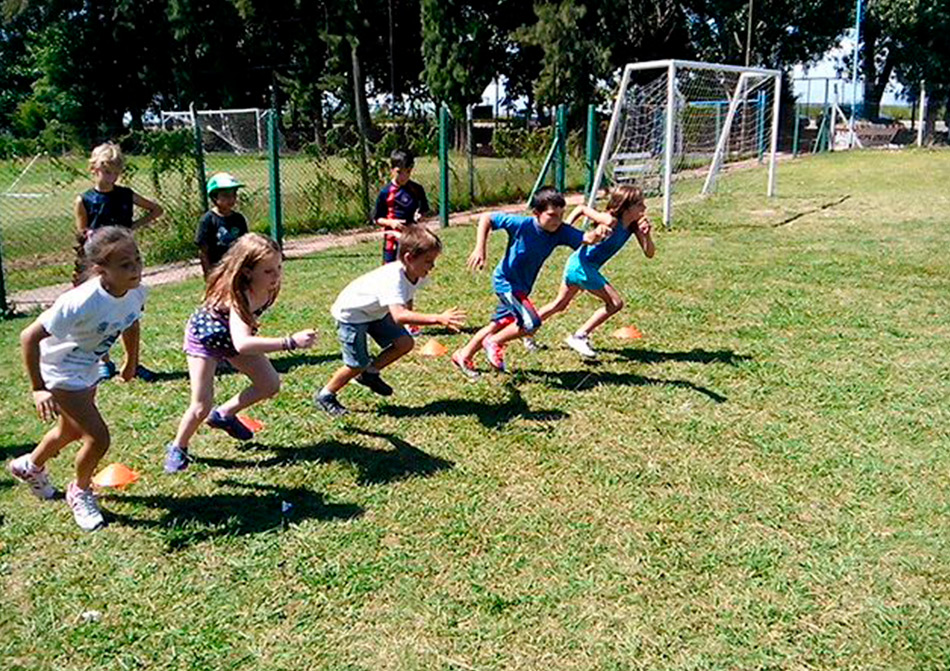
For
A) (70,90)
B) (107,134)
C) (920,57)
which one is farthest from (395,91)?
(107,134)

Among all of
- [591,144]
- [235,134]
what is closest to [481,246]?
[591,144]

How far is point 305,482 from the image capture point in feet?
14.2

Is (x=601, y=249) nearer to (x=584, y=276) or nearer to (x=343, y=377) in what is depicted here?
(x=584, y=276)

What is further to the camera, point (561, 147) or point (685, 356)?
point (561, 147)

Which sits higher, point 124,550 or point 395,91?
point 395,91

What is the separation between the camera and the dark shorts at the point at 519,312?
5703mm

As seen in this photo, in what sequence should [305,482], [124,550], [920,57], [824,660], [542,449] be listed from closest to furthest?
[824,660] < [124,550] < [305,482] < [542,449] < [920,57]

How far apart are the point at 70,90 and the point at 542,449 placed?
4390cm

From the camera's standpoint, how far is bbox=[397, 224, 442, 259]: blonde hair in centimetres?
464

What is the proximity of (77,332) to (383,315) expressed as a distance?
1.82m

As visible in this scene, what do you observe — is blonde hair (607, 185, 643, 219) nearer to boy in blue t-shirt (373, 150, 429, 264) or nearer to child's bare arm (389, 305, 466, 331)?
boy in blue t-shirt (373, 150, 429, 264)

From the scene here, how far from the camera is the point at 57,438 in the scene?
3.94m

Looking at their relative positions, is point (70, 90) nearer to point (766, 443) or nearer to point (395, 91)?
point (395, 91)

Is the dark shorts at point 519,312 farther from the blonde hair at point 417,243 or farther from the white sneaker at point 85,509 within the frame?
the white sneaker at point 85,509
